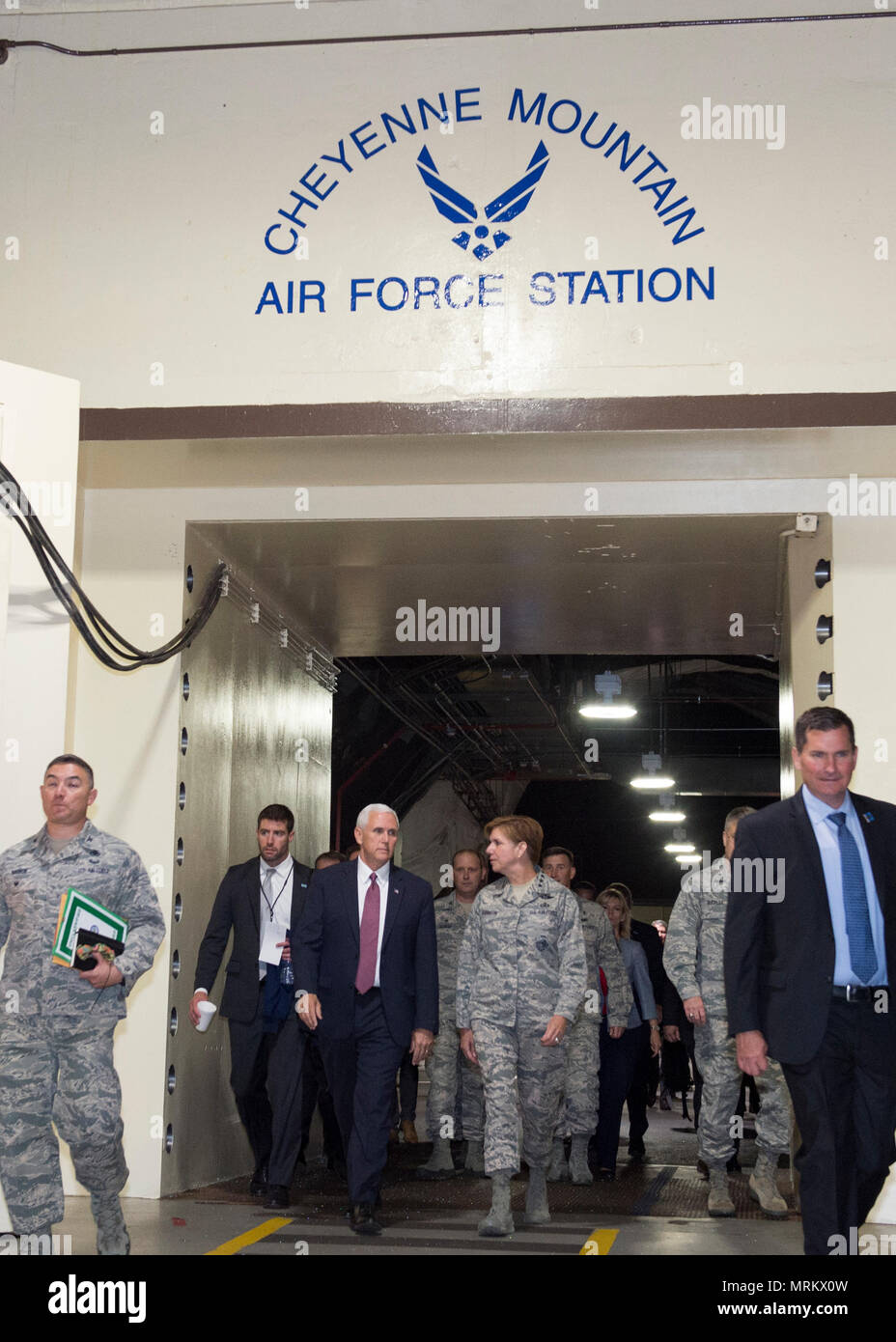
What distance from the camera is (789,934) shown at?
4.50 metres

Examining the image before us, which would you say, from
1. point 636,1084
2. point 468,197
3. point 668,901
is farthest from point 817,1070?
point 668,901

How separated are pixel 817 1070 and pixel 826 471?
393cm

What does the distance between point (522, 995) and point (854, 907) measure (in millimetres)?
2348

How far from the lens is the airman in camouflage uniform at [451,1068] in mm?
8586

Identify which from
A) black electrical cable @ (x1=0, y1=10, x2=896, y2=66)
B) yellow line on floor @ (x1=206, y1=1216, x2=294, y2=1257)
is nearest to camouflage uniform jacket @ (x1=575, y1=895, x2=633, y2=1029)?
yellow line on floor @ (x1=206, y1=1216, x2=294, y2=1257)

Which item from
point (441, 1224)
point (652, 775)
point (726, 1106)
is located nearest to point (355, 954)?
point (441, 1224)

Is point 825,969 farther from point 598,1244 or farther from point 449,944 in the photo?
point 449,944

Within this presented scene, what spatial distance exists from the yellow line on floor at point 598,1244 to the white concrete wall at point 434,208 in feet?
12.1

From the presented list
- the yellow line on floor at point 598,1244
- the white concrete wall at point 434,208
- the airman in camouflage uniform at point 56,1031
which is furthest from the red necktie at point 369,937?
the white concrete wall at point 434,208

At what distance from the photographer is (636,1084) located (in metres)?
10.6

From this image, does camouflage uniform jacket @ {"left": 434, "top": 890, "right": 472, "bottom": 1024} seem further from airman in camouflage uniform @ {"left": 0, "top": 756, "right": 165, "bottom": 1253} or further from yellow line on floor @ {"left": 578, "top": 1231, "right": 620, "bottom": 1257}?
airman in camouflage uniform @ {"left": 0, "top": 756, "right": 165, "bottom": 1253}

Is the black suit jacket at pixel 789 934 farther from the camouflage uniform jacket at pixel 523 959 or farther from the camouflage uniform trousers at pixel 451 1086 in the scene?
the camouflage uniform trousers at pixel 451 1086

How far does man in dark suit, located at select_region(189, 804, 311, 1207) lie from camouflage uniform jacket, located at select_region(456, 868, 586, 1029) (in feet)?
3.66

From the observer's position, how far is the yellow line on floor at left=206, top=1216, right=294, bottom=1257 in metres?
5.51
